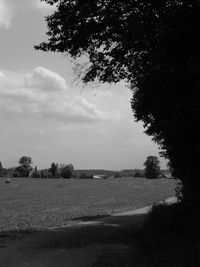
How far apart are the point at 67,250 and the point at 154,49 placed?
221 inches

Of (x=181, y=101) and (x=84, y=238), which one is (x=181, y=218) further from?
(x=181, y=101)

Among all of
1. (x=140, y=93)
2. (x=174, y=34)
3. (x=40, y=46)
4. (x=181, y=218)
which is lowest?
(x=181, y=218)

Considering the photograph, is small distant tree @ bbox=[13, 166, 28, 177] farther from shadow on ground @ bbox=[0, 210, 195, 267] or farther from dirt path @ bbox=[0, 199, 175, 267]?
shadow on ground @ bbox=[0, 210, 195, 267]

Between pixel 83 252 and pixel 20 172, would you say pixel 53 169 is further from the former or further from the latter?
pixel 83 252

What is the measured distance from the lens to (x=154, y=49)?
12969 millimetres

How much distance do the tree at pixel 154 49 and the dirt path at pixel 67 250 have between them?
2.69 metres

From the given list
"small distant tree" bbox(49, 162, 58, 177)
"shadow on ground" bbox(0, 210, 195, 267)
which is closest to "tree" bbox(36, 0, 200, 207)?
"shadow on ground" bbox(0, 210, 195, 267)

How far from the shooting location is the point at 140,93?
566 inches

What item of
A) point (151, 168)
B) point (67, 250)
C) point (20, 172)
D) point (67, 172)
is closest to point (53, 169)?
point (20, 172)

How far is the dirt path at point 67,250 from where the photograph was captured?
39.8 feet

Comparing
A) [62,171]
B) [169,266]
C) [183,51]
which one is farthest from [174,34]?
[62,171]

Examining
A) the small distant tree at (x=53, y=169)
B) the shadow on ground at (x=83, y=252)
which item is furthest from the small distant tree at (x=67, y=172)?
the shadow on ground at (x=83, y=252)

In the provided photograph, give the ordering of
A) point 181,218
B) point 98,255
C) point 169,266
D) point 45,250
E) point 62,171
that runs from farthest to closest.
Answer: point 62,171 < point 181,218 < point 45,250 < point 98,255 < point 169,266

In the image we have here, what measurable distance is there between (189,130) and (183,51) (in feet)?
6.04
